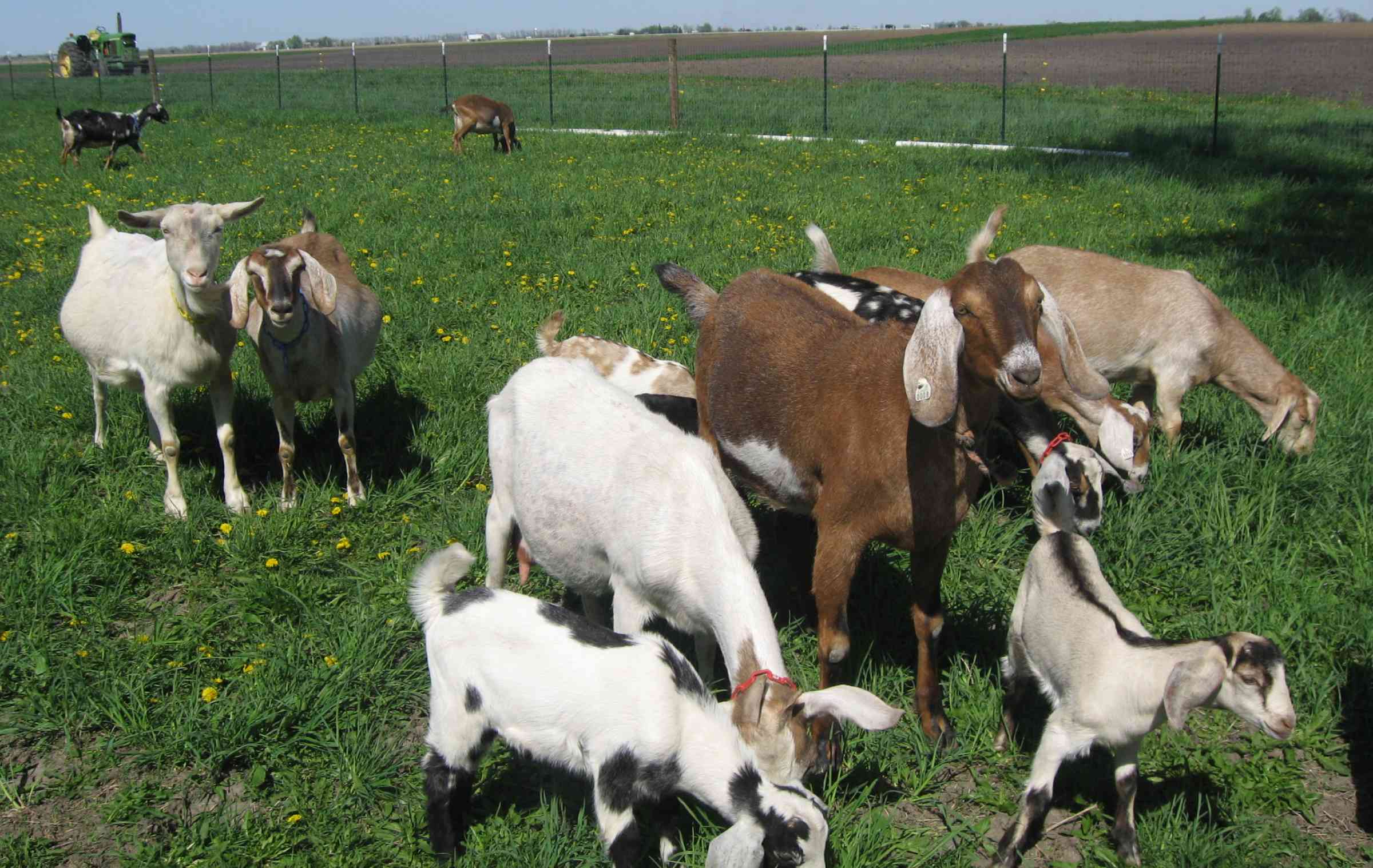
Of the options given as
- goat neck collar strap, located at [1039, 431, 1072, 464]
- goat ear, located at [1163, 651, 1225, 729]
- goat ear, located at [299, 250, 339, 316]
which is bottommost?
goat ear, located at [1163, 651, 1225, 729]

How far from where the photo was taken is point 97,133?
615 inches

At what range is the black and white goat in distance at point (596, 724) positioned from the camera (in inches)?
Result: 103

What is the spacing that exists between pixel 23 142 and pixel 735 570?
1938 centimetres

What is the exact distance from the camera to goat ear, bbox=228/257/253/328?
4.80 metres

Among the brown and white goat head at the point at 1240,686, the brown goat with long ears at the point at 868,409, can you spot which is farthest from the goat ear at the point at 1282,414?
the brown and white goat head at the point at 1240,686

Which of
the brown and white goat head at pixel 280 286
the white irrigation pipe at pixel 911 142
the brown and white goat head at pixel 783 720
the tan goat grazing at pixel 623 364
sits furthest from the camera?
the white irrigation pipe at pixel 911 142

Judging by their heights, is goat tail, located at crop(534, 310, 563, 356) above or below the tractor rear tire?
below

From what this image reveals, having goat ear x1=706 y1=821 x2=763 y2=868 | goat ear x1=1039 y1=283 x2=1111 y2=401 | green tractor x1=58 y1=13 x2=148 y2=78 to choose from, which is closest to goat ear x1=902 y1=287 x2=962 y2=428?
goat ear x1=1039 y1=283 x2=1111 y2=401

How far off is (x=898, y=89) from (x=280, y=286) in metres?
23.8

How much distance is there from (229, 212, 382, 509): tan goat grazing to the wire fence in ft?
42.0

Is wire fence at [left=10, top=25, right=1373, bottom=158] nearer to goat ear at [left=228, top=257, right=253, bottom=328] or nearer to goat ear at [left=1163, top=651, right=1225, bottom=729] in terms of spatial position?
goat ear at [left=228, top=257, right=253, bottom=328]

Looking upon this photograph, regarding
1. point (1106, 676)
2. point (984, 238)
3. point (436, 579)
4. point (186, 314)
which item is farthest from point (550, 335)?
point (1106, 676)

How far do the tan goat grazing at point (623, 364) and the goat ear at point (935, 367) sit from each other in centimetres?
244

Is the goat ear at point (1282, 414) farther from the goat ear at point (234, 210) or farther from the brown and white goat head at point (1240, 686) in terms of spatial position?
the goat ear at point (234, 210)
